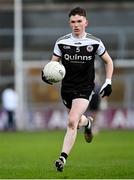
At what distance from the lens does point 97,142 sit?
2281 centimetres

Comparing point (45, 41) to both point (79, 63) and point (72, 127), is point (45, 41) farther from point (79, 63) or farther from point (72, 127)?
point (72, 127)

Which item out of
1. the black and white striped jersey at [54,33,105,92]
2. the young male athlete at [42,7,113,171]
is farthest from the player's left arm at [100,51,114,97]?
the black and white striped jersey at [54,33,105,92]

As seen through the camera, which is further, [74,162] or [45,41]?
[45,41]

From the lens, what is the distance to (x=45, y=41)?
3678 cm

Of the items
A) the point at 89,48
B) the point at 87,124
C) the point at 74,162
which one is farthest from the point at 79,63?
the point at 74,162

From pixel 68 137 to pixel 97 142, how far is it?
10806mm

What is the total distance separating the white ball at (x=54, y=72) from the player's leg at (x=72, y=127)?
505 mm

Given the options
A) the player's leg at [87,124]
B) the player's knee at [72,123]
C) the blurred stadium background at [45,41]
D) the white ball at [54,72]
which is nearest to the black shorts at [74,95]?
the white ball at [54,72]

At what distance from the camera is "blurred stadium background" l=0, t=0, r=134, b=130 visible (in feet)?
118

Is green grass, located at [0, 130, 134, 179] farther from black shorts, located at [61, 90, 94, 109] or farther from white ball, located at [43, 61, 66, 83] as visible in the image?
white ball, located at [43, 61, 66, 83]

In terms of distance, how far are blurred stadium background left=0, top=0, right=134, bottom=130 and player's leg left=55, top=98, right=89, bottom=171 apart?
75.4 feet

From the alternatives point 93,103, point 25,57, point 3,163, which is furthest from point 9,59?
point 3,163

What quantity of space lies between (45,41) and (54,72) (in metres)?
24.5

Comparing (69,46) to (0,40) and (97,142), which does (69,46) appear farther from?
(0,40)
